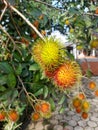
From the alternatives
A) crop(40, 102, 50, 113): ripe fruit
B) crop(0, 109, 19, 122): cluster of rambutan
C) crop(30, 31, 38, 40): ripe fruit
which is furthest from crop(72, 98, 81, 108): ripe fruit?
crop(30, 31, 38, 40): ripe fruit

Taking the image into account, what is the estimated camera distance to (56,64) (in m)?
0.61

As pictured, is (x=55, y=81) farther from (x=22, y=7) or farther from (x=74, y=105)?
(x=22, y=7)

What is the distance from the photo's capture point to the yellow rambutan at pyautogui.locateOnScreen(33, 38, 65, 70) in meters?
0.61

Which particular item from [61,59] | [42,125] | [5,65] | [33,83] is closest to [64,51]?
[61,59]

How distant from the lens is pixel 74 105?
97cm

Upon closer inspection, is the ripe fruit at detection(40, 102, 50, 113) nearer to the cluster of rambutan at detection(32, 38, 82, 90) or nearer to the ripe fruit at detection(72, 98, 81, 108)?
the ripe fruit at detection(72, 98, 81, 108)

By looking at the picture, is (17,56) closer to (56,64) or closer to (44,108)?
(44,108)

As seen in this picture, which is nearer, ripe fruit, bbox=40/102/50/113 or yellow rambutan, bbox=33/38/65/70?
yellow rambutan, bbox=33/38/65/70

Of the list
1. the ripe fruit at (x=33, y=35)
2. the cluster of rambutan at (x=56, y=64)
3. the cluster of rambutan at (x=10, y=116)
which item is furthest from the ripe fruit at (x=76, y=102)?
the ripe fruit at (x=33, y=35)

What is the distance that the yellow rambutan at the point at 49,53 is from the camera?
605 millimetres

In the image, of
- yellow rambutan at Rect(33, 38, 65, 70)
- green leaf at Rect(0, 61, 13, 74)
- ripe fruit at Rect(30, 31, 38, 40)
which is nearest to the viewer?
yellow rambutan at Rect(33, 38, 65, 70)

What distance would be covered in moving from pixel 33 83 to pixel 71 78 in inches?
Result: 20.9

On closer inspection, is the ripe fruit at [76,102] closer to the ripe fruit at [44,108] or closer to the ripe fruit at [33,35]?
the ripe fruit at [44,108]

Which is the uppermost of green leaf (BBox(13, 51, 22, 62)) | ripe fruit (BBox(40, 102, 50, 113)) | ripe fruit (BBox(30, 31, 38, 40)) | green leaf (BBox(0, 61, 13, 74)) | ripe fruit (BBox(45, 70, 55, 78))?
ripe fruit (BBox(30, 31, 38, 40))
